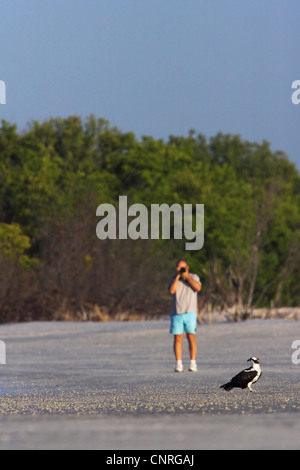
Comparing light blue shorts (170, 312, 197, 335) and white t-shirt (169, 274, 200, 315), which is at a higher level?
white t-shirt (169, 274, 200, 315)

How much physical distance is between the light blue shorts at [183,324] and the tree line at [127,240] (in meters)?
13.0

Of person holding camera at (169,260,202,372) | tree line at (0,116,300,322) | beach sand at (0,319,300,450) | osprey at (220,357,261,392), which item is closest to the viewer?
beach sand at (0,319,300,450)

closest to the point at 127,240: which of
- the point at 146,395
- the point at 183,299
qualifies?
the point at 183,299

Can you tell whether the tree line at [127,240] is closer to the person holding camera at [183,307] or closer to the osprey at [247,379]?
the person holding camera at [183,307]

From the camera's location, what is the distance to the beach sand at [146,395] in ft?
27.6

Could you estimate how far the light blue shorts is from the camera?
16.7 m

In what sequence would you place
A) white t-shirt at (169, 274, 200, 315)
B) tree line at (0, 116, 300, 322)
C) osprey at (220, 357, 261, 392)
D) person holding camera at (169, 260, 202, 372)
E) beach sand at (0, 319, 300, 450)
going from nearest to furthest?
beach sand at (0, 319, 300, 450) → osprey at (220, 357, 261, 392) → person holding camera at (169, 260, 202, 372) → white t-shirt at (169, 274, 200, 315) → tree line at (0, 116, 300, 322)

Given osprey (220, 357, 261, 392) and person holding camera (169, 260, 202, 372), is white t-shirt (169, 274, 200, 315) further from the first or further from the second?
osprey (220, 357, 261, 392)

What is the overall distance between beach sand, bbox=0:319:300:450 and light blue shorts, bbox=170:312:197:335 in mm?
708

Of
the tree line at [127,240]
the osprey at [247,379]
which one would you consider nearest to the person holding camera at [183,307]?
the osprey at [247,379]

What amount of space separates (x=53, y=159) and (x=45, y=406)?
50.8 metres

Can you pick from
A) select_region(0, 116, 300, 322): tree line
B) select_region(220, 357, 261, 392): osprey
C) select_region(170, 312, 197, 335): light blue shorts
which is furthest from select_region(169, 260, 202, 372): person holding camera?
select_region(0, 116, 300, 322): tree line

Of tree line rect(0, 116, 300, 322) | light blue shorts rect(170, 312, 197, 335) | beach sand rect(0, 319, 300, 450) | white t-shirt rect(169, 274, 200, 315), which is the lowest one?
beach sand rect(0, 319, 300, 450)
